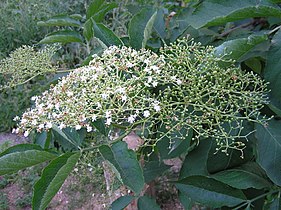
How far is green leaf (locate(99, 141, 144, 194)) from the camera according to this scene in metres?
0.74

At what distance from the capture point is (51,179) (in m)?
0.75

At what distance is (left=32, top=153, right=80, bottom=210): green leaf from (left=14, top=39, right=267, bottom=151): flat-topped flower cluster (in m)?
0.07

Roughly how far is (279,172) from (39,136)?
0.57 meters

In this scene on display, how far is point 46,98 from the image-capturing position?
0.76 metres

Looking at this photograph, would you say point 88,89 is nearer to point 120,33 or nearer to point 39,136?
point 39,136

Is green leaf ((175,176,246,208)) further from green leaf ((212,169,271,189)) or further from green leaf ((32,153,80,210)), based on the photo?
green leaf ((32,153,80,210))

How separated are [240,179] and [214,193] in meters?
0.07

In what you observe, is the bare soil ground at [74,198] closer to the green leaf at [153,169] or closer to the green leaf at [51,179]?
the green leaf at [153,169]

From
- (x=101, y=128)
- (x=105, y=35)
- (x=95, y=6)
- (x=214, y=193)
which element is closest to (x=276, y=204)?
(x=214, y=193)

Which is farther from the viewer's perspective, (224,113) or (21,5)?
(21,5)

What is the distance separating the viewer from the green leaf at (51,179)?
717 mm

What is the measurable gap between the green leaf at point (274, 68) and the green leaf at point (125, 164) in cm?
28

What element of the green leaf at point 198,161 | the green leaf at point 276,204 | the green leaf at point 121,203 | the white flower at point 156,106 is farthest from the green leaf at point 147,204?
the white flower at point 156,106

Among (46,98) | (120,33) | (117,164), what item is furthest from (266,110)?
(120,33)
